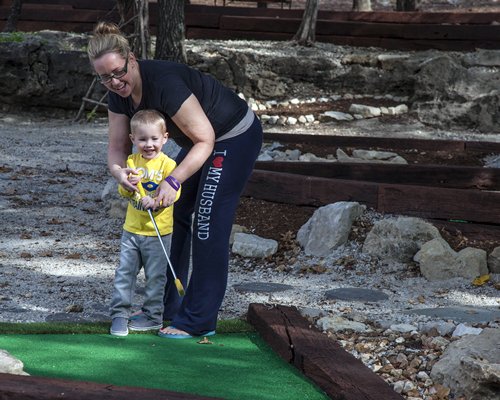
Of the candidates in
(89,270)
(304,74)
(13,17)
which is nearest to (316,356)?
(89,270)

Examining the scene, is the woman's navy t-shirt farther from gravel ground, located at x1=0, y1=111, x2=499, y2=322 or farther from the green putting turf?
gravel ground, located at x1=0, y1=111, x2=499, y2=322

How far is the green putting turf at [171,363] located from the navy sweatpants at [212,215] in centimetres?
15

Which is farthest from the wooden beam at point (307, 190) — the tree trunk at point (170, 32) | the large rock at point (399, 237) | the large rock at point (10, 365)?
the tree trunk at point (170, 32)

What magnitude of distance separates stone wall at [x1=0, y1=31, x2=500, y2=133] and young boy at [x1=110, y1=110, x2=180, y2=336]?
10.0m

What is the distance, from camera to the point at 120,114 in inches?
186

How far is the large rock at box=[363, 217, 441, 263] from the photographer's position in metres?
6.95

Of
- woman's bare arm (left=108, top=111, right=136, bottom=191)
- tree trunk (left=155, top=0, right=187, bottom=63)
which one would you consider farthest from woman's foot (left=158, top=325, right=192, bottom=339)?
tree trunk (left=155, top=0, right=187, bottom=63)

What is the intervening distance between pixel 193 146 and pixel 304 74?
39.3ft

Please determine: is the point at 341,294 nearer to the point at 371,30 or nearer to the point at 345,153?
the point at 345,153

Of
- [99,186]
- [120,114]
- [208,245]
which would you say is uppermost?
[120,114]

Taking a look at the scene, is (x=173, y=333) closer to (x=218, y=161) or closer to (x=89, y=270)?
(x=218, y=161)

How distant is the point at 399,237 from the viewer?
695cm

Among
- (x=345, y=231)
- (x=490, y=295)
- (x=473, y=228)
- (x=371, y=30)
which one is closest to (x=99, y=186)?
(x=345, y=231)

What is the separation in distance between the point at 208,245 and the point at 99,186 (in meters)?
5.33
